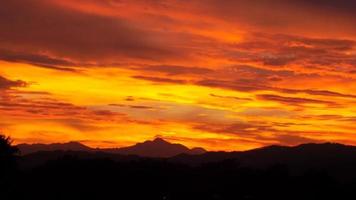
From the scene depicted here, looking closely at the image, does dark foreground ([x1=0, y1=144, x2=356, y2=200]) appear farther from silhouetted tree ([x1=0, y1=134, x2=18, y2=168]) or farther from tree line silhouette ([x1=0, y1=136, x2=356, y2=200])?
silhouetted tree ([x1=0, y1=134, x2=18, y2=168])

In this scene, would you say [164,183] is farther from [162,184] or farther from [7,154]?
[7,154]

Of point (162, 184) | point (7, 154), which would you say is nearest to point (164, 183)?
point (162, 184)

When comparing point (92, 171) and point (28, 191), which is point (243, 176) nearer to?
point (92, 171)

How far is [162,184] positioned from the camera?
3844 inches

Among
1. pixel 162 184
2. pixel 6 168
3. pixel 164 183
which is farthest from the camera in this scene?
pixel 164 183

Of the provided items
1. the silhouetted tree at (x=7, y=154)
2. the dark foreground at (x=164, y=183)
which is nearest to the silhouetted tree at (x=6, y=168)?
the silhouetted tree at (x=7, y=154)

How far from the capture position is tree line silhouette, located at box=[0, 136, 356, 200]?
86.2 m

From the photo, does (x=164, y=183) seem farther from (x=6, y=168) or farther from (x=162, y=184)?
(x=6, y=168)

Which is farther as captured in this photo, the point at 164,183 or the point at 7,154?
the point at 164,183

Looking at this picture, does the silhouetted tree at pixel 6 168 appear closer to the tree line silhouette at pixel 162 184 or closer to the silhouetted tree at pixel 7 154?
the silhouetted tree at pixel 7 154

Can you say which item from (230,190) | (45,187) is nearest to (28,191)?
(45,187)

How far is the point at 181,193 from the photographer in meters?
92.7

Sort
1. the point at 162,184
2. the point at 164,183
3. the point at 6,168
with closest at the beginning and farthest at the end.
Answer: the point at 6,168 < the point at 162,184 < the point at 164,183

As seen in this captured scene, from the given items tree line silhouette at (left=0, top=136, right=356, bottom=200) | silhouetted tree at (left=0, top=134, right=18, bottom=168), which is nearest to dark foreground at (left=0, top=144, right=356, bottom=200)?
tree line silhouette at (left=0, top=136, right=356, bottom=200)
